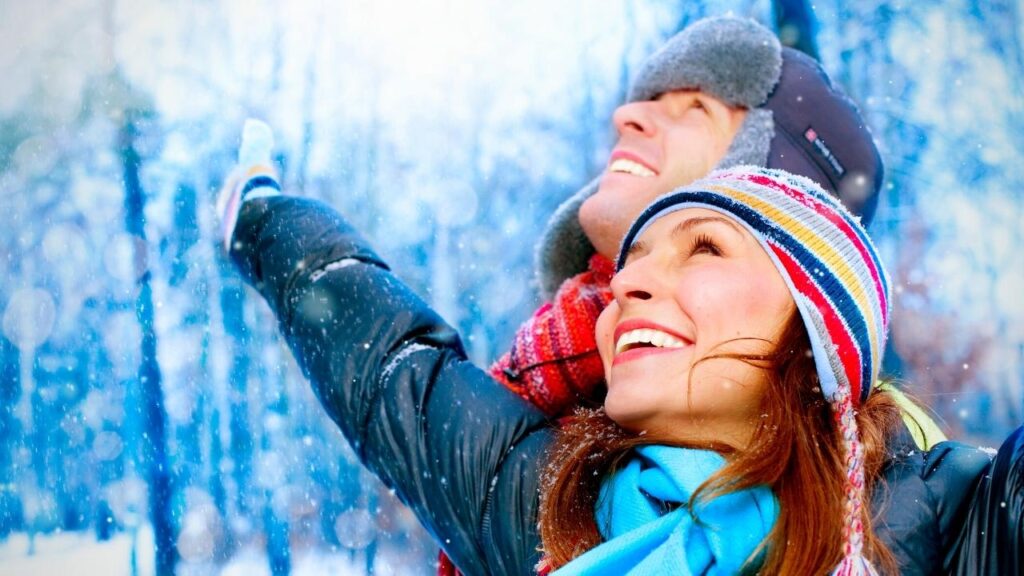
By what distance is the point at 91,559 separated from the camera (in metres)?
2.09

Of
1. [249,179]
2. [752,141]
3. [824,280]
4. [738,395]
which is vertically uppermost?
[249,179]

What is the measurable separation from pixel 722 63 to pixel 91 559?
1.85 metres

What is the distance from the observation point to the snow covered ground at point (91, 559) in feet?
6.42

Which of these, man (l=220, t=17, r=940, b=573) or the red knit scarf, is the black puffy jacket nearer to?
man (l=220, t=17, r=940, b=573)

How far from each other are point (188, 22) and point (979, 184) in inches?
91.1

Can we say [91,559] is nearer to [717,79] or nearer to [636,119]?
[636,119]

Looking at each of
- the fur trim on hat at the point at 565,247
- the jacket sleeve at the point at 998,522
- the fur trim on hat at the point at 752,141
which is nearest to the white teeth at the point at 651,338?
the jacket sleeve at the point at 998,522

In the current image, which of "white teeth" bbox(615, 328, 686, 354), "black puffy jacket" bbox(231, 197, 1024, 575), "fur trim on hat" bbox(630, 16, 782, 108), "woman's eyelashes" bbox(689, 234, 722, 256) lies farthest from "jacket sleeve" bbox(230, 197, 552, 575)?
"fur trim on hat" bbox(630, 16, 782, 108)

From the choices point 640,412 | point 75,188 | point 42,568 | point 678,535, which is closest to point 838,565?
point 678,535

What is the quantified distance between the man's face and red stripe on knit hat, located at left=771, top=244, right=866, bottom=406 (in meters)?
0.49

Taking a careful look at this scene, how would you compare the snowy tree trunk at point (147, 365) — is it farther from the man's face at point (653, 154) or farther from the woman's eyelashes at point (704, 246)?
the woman's eyelashes at point (704, 246)

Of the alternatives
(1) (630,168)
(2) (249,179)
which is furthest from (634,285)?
(2) (249,179)

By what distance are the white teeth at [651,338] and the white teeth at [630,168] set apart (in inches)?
23.2

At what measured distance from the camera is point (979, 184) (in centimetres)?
254
